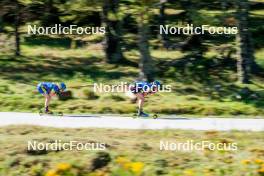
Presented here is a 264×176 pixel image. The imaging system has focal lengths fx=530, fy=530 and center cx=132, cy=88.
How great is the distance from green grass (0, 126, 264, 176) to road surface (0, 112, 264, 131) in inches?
58.2

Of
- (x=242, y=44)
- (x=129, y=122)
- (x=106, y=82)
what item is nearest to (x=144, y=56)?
(x=106, y=82)

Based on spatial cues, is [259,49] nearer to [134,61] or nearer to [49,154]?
[134,61]

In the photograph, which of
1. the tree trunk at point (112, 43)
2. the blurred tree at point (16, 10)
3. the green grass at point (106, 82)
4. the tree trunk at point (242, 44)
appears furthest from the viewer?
→ the blurred tree at point (16, 10)

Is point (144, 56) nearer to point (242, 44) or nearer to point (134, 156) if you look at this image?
point (242, 44)

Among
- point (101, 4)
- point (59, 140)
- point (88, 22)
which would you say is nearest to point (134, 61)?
point (101, 4)

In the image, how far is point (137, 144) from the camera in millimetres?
14469

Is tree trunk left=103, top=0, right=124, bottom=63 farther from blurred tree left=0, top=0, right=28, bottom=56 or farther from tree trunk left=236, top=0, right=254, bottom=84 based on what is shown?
tree trunk left=236, top=0, right=254, bottom=84

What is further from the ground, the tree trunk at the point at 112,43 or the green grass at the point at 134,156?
the tree trunk at the point at 112,43

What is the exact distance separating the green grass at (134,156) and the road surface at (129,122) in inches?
58.2

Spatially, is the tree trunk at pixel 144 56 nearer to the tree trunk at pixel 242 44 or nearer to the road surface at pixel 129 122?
the tree trunk at pixel 242 44

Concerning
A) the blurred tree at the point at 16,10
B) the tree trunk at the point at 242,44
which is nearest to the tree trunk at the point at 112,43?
the blurred tree at the point at 16,10

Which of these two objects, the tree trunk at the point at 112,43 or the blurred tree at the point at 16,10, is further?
the blurred tree at the point at 16,10

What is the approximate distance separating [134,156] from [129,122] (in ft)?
16.5

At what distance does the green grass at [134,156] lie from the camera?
41.1 feet
